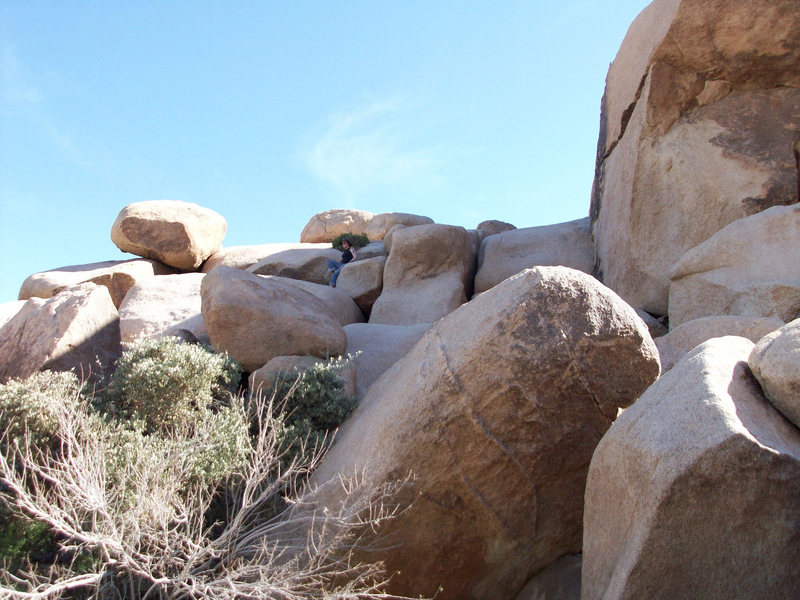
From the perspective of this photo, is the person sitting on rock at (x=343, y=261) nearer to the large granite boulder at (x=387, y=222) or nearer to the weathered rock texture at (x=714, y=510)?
the large granite boulder at (x=387, y=222)

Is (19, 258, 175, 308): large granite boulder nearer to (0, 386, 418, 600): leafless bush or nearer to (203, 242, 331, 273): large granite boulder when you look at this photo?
(203, 242, 331, 273): large granite boulder

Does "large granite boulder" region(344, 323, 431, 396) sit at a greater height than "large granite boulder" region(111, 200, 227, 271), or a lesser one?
lesser

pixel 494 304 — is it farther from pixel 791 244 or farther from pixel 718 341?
pixel 791 244

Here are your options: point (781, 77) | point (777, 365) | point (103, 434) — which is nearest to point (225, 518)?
point (103, 434)

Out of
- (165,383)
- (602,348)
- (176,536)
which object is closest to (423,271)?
(165,383)

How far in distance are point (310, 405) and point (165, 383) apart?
147 centimetres

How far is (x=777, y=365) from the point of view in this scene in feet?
13.6

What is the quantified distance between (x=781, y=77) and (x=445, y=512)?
27.1 ft

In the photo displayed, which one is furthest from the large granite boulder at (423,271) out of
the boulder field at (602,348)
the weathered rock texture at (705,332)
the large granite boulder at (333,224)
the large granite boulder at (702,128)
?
the large granite boulder at (333,224)

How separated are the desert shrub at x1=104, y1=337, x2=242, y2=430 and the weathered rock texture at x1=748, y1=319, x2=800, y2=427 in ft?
16.2

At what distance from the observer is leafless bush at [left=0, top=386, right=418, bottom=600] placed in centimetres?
488

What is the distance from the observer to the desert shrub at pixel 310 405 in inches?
272

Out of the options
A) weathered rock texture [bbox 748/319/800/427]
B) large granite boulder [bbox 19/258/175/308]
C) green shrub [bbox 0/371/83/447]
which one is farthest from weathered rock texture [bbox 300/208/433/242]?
weathered rock texture [bbox 748/319/800/427]

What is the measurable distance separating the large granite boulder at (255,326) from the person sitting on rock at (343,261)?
5885 millimetres
